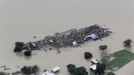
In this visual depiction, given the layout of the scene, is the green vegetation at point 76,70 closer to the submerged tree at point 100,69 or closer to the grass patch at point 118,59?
the submerged tree at point 100,69

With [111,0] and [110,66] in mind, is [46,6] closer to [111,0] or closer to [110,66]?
[111,0]

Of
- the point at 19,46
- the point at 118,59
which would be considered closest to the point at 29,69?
the point at 19,46

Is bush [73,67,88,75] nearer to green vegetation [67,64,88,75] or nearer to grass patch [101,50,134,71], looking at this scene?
green vegetation [67,64,88,75]

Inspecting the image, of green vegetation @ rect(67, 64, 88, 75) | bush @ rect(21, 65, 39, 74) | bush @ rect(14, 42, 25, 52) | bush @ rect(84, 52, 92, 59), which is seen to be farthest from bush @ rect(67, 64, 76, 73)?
bush @ rect(14, 42, 25, 52)

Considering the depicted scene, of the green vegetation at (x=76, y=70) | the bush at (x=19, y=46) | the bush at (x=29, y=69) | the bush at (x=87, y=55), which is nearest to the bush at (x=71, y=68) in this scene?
the green vegetation at (x=76, y=70)

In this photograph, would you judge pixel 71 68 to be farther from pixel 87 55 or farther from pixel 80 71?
pixel 87 55

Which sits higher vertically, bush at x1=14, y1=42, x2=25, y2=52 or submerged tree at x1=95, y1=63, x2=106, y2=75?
bush at x1=14, y1=42, x2=25, y2=52
